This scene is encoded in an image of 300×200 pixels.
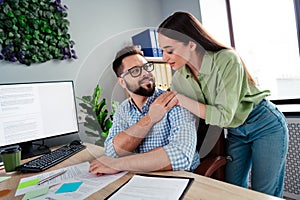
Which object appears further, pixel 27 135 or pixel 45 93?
pixel 45 93

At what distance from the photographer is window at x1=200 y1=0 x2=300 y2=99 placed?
6.73 feet

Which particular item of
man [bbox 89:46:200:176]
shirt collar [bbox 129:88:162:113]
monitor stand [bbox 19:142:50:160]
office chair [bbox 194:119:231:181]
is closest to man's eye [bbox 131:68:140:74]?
man [bbox 89:46:200:176]

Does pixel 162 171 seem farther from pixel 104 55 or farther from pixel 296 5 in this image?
pixel 296 5

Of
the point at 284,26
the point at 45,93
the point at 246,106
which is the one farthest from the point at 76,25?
the point at 284,26

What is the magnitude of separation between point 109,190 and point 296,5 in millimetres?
2098

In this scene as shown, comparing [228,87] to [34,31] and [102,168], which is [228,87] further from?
[34,31]

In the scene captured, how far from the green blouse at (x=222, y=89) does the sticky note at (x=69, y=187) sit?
23.3 inches

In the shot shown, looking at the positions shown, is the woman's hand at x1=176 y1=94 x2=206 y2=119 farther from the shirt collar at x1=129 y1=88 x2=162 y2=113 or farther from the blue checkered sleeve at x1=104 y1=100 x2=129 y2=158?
the blue checkered sleeve at x1=104 y1=100 x2=129 y2=158

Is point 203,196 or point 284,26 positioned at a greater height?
point 284,26

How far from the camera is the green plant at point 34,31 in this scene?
1.55 m

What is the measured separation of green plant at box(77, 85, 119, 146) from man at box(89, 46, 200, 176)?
1.82ft

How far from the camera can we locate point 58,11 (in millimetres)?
1786

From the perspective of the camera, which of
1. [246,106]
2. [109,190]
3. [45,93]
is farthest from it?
[45,93]

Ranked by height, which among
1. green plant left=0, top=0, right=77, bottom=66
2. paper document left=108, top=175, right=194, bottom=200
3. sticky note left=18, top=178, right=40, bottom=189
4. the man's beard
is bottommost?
sticky note left=18, top=178, right=40, bottom=189
